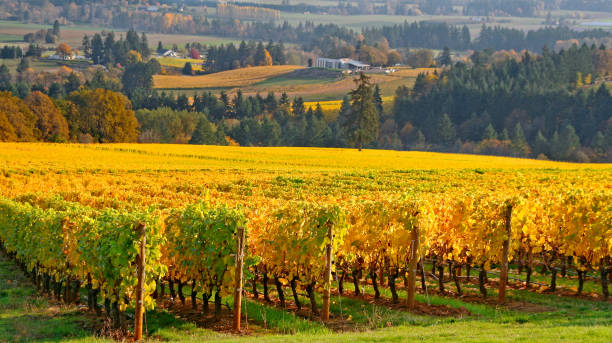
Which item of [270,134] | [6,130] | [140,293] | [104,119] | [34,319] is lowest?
[270,134]

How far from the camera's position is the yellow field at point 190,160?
59438 mm

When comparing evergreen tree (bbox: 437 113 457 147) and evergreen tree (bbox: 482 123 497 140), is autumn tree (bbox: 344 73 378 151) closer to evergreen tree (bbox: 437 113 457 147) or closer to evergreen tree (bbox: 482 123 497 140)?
evergreen tree (bbox: 482 123 497 140)

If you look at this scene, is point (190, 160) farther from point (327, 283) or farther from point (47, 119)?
point (327, 283)

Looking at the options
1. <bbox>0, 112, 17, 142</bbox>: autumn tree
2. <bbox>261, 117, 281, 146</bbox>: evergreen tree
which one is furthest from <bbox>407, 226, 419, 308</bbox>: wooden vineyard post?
<bbox>261, 117, 281, 146</bbox>: evergreen tree

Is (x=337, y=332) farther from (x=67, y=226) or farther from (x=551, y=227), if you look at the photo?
(x=551, y=227)

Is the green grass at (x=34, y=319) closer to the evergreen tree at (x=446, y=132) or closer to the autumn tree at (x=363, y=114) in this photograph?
the autumn tree at (x=363, y=114)

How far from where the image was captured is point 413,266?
19656mm

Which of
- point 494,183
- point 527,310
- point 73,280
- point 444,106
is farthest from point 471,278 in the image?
point 444,106

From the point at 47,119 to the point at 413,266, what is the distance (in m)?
98.6

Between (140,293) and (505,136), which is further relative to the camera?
(505,136)

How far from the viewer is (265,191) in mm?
40844

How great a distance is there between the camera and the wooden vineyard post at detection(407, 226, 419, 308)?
19.6m

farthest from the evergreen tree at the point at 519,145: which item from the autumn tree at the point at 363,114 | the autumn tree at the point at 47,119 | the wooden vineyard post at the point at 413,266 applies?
the wooden vineyard post at the point at 413,266

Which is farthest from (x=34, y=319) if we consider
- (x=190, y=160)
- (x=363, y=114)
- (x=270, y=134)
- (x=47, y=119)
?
(x=270, y=134)
